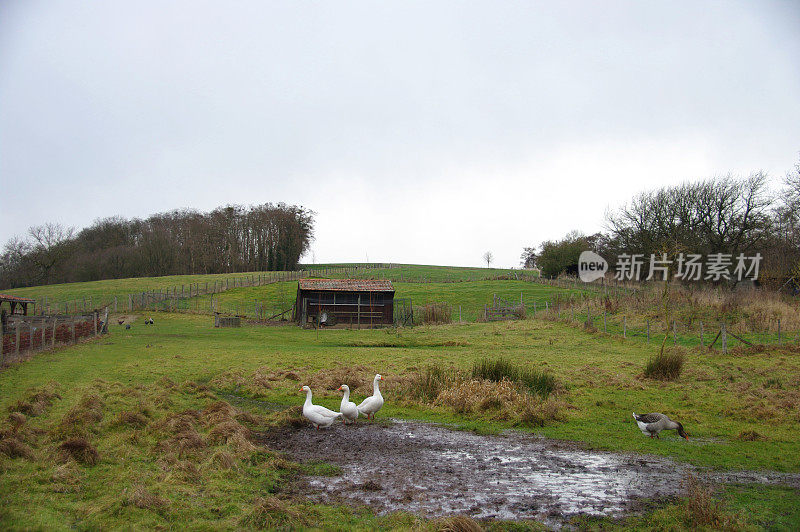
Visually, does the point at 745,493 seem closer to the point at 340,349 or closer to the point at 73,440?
the point at 73,440

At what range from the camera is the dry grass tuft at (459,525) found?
646cm

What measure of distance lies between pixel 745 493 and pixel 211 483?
833 centimetres

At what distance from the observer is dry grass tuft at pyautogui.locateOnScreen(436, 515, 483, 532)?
6461 millimetres

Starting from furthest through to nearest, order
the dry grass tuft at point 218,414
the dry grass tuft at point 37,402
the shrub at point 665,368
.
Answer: the shrub at point 665,368 → the dry grass tuft at point 218,414 → the dry grass tuft at point 37,402

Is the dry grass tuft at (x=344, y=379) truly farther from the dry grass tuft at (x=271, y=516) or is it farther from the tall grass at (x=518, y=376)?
the dry grass tuft at (x=271, y=516)

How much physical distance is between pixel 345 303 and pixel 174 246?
7009 centimetres

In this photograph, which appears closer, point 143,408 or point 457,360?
point 143,408

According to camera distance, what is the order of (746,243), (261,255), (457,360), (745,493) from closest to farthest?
(745,493)
(457,360)
(746,243)
(261,255)

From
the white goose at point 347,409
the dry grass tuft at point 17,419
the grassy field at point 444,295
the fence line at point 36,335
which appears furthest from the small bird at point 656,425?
the grassy field at point 444,295

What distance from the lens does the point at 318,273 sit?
9912 cm

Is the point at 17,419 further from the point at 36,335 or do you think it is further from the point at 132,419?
the point at 36,335

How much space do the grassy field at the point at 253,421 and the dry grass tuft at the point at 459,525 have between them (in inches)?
15.1

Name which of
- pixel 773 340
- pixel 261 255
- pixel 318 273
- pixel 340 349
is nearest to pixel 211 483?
pixel 340 349

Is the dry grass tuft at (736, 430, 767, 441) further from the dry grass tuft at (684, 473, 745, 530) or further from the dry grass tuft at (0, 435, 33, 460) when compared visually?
the dry grass tuft at (0, 435, 33, 460)
